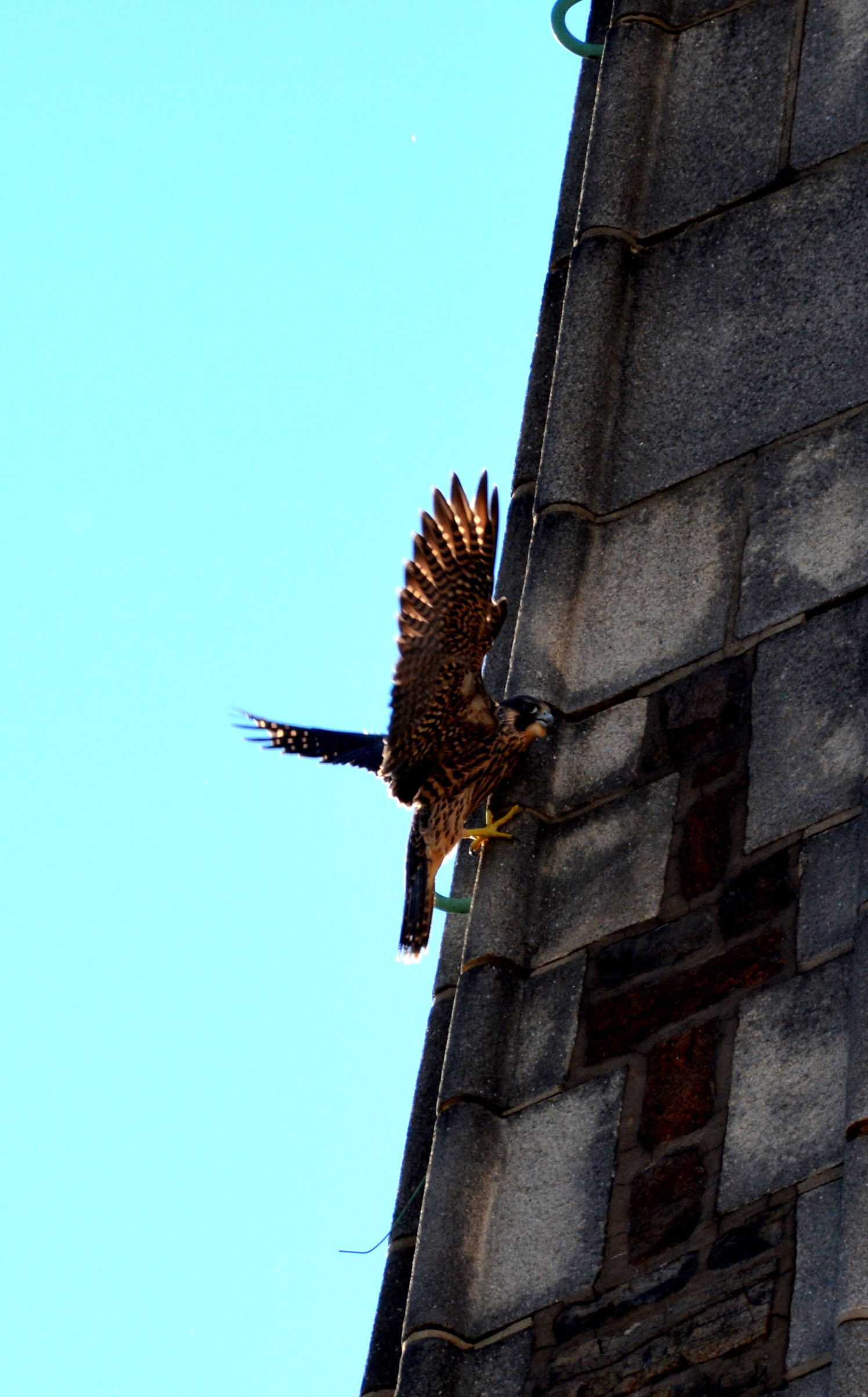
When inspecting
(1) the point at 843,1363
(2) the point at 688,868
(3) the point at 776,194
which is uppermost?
(3) the point at 776,194

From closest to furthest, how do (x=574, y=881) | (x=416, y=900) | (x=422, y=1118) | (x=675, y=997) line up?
1. (x=675, y=997)
2. (x=574, y=881)
3. (x=422, y=1118)
4. (x=416, y=900)

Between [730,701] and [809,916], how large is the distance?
556mm

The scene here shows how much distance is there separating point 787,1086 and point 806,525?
1.18 m

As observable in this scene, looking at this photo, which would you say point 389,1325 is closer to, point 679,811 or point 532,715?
point 679,811

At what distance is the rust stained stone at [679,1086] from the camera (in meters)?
4.01

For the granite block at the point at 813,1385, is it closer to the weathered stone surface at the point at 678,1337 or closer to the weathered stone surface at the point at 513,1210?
the weathered stone surface at the point at 678,1337

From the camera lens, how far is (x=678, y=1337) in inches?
147

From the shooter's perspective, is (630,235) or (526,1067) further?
(630,235)

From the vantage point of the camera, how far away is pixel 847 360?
4879 mm

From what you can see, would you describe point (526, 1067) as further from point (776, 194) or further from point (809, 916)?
point (776, 194)

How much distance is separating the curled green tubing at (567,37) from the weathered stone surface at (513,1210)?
279 centimetres

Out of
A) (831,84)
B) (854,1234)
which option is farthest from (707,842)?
(831,84)

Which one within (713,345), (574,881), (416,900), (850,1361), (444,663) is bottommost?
(850,1361)

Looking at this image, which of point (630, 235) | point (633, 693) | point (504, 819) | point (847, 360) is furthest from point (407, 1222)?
point (630, 235)
